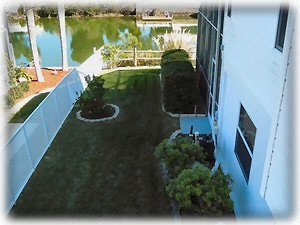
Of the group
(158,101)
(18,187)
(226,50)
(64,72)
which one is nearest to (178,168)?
(226,50)

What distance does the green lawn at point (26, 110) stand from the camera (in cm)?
1095

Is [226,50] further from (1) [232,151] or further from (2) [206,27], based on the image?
(2) [206,27]

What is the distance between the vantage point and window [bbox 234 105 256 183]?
564cm

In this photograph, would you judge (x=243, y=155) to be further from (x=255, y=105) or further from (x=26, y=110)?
(x=26, y=110)

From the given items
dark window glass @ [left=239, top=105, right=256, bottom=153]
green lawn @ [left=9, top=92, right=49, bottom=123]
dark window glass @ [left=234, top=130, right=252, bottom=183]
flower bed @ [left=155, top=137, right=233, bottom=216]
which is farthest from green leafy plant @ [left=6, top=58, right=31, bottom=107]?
dark window glass @ [left=239, top=105, right=256, bottom=153]

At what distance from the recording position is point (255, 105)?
201 inches

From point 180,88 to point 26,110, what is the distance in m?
5.53

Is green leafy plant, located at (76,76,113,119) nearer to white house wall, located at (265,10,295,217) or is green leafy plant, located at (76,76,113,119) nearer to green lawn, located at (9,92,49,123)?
green lawn, located at (9,92,49,123)

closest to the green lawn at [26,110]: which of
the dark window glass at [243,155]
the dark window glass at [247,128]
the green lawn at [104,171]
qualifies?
the green lawn at [104,171]

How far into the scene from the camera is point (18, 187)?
7121mm

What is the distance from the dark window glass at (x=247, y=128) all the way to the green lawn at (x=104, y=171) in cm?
210

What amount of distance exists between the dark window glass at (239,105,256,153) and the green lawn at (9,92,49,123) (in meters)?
7.48

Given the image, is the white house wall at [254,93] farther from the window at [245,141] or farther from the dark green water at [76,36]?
the dark green water at [76,36]

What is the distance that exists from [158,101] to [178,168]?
5.42 metres
